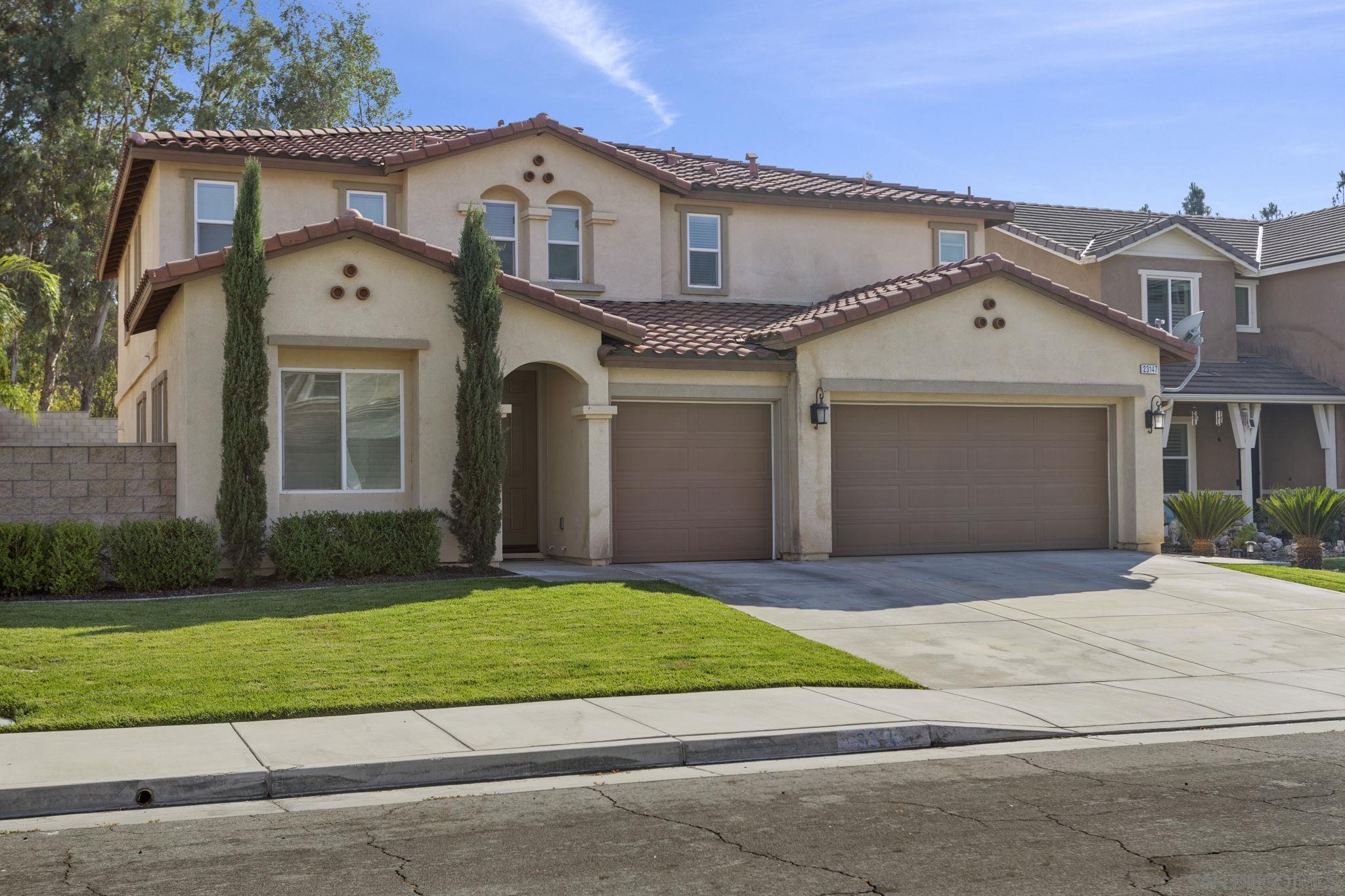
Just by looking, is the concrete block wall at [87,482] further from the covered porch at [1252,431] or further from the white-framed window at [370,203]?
the covered porch at [1252,431]

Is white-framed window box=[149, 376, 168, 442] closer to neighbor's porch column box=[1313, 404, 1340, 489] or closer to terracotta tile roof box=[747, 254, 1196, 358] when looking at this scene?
terracotta tile roof box=[747, 254, 1196, 358]

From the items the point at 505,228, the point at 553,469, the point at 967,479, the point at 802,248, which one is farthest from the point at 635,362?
the point at 802,248

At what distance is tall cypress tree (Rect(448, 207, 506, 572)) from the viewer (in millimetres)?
16625

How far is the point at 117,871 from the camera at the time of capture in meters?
6.01

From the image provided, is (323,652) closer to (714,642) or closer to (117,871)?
(714,642)

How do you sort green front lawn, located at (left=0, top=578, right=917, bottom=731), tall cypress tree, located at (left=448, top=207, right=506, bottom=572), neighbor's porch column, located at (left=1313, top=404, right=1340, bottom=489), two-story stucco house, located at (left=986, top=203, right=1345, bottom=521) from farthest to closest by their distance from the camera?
neighbor's porch column, located at (left=1313, top=404, right=1340, bottom=489)
two-story stucco house, located at (left=986, top=203, right=1345, bottom=521)
tall cypress tree, located at (left=448, top=207, right=506, bottom=572)
green front lawn, located at (left=0, top=578, right=917, bottom=731)

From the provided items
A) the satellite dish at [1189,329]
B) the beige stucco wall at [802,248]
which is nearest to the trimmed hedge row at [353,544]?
the beige stucco wall at [802,248]

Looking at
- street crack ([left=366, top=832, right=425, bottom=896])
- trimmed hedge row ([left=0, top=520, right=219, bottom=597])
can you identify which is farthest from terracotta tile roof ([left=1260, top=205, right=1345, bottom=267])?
street crack ([left=366, top=832, right=425, bottom=896])

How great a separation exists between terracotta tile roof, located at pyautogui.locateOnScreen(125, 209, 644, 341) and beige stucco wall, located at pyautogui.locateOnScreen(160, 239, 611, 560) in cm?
16

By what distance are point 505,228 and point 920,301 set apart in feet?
22.0

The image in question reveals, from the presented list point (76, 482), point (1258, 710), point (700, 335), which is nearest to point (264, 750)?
point (1258, 710)

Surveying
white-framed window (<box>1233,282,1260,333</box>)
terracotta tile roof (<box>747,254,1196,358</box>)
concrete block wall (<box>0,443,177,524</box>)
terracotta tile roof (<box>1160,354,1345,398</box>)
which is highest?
white-framed window (<box>1233,282,1260,333</box>)

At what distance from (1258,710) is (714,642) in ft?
14.9

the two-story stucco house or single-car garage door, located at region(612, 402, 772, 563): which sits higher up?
the two-story stucco house
